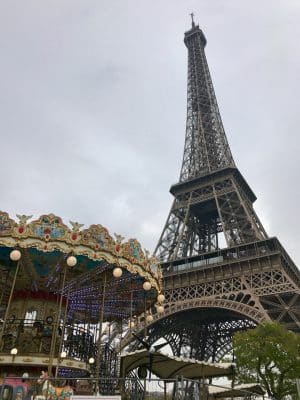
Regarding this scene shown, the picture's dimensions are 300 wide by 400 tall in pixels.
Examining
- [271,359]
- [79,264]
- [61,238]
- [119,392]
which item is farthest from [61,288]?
[271,359]

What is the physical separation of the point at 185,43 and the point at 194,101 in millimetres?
18407

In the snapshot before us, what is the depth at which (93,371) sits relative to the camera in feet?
52.6

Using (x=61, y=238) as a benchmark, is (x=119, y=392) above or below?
below

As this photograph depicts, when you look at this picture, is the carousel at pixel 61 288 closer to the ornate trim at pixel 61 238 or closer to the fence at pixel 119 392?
the ornate trim at pixel 61 238

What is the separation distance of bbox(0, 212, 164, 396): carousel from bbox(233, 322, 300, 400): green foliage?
8288mm

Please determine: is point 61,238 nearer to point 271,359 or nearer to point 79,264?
point 79,264

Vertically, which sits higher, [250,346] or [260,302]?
[260,302]

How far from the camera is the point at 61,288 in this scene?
583 inches

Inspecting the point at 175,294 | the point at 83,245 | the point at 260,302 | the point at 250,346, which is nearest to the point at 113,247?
the point at 83,245

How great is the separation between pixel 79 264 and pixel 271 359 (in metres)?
13.7

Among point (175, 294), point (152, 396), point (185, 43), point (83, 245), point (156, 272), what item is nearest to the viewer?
point (152, 396)

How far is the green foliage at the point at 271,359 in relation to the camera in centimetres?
2069

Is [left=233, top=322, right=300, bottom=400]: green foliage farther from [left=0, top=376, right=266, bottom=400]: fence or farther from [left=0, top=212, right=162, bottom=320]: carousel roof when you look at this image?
[left=0, top=376, right=266, bottom=400]: fence

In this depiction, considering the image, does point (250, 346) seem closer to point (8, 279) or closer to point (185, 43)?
point (8, 279)
